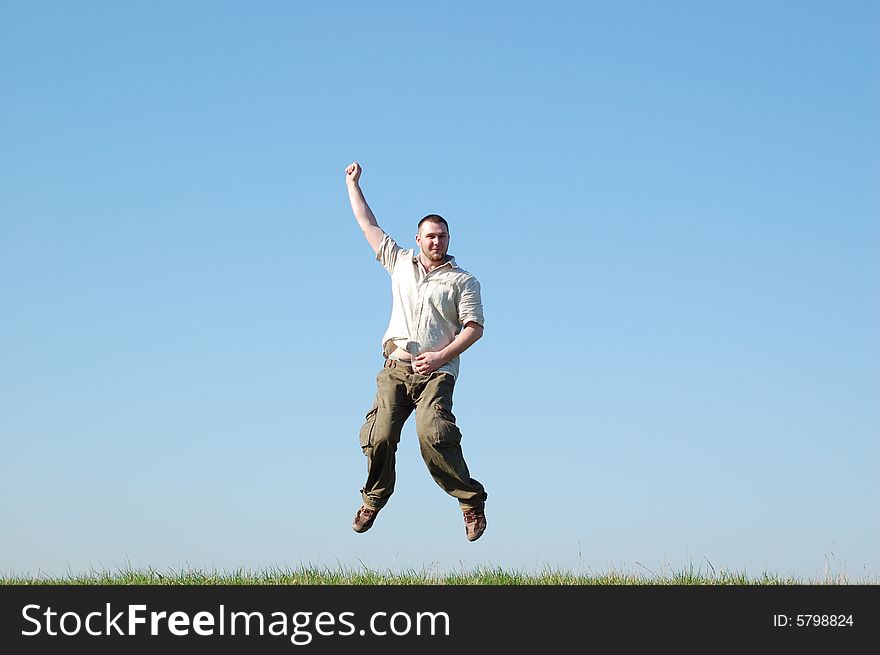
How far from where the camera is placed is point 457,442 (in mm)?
11109

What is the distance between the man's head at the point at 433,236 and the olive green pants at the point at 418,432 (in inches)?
48.5

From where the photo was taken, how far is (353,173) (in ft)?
39.5

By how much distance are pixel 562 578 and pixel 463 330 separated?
9.35ft

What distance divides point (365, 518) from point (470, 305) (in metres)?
2.59

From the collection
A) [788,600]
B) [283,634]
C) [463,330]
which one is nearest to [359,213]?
[463,330]

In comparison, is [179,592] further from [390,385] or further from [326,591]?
[390,385]

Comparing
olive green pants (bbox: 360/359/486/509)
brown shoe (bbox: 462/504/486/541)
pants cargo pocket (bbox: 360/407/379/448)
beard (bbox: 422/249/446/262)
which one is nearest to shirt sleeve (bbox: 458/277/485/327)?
beard (bbox: 422/249/446/262)

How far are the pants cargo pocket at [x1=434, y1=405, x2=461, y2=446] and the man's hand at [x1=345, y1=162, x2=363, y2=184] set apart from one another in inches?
111

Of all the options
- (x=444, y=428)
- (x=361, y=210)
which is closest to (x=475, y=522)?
(x=444, y=428)

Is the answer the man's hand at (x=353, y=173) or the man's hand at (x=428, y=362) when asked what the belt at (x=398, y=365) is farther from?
the man's hand at (x=353, y=173)

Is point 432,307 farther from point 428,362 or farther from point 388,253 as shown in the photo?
point 388,253

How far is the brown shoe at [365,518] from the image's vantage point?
11.6 metres

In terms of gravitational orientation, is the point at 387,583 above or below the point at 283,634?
above

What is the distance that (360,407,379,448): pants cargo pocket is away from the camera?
37.3ft
